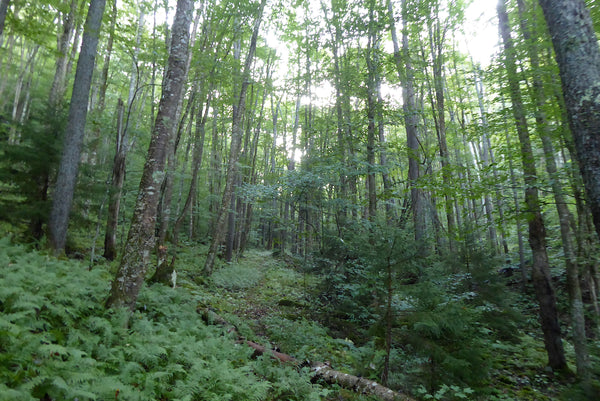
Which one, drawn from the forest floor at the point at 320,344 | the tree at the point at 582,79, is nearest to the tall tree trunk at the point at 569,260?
the forest floor at the point at 320,344

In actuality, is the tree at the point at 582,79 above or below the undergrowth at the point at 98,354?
above

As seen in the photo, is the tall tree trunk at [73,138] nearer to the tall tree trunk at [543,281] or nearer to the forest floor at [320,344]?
the forest floor at [320,344]

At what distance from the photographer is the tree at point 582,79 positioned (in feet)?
10.2

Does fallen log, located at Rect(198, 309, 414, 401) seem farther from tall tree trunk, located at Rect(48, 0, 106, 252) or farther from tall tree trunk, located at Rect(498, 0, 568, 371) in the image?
tall tree trunk, located at Rect(48, 0, 106, 252)

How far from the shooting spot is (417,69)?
12.2 m

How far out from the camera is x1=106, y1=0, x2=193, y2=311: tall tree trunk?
17.0 ft

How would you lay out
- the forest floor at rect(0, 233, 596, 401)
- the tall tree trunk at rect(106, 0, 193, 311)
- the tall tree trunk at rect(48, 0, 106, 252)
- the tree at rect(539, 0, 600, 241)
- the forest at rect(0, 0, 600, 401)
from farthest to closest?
the tall tree trunk at rect(48, 0, 106, 252) < the tall tree trunk at rect(106, 0, 193, 311) < the forest at rect(0, 0, 600, 401) < the tree at rect(539, 0, 600, 241) < the forest floor at rect(0, 233, 596, 401)

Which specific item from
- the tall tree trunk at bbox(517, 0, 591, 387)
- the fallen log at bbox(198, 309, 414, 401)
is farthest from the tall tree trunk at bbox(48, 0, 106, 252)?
the tall tree trunk at bbox(517, 0, 591, 387)

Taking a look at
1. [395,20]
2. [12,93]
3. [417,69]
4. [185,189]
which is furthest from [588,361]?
[12,93]

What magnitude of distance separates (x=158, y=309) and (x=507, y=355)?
30.0 ft

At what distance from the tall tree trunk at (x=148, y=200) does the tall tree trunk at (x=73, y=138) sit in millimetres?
3586

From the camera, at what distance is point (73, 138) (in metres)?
7.71

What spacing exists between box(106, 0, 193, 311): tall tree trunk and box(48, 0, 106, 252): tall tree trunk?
141 inches

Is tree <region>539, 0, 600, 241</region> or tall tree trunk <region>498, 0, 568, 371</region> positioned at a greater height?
tree <region>539, 0, 600, 241</region>
